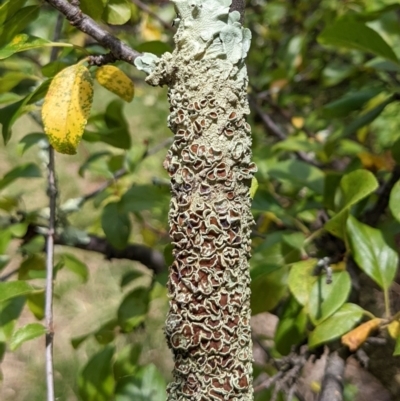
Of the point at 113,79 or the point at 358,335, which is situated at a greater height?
the point at 113,79

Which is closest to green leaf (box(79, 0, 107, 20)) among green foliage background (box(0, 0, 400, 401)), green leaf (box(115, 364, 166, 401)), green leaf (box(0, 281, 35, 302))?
green foliage background (box(0, 0, 400, 401))

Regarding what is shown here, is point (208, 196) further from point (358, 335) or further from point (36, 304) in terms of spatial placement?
point (36, 304)

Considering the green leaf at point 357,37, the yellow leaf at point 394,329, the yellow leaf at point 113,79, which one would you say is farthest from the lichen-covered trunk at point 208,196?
the green leaf at point 357,37

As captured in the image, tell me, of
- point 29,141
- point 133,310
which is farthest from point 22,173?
point 133,310

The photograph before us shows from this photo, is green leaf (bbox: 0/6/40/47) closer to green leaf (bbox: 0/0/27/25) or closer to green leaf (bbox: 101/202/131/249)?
green leaf (bbox: 0/0/27/25)

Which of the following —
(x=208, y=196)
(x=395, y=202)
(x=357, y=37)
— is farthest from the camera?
(x=357, y=37)

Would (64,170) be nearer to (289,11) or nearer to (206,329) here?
(289,11)
